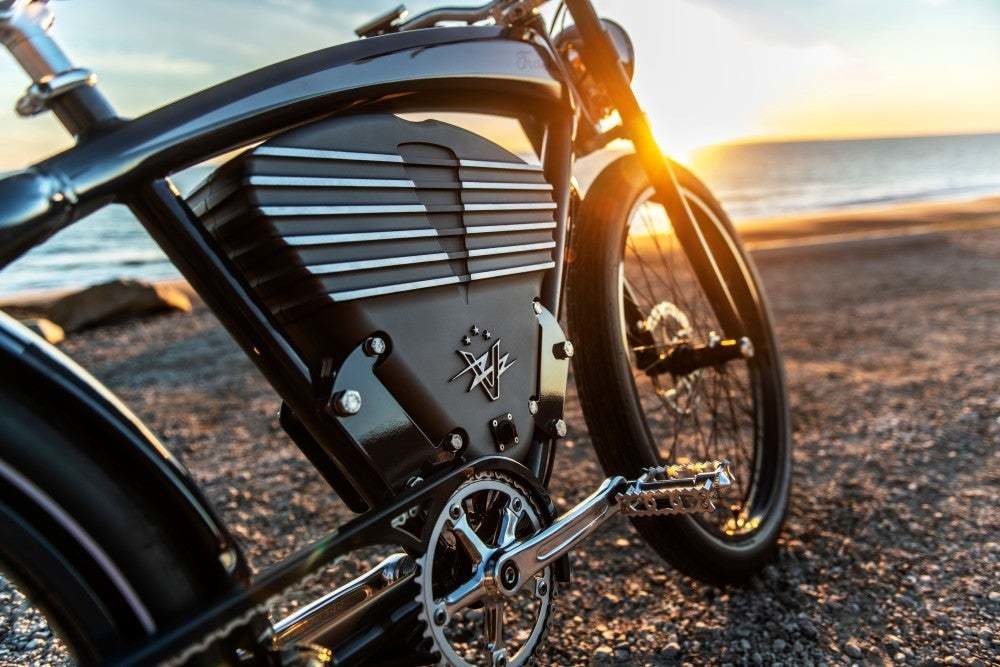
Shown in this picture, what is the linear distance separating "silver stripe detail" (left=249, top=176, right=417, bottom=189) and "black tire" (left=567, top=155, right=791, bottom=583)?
63cm

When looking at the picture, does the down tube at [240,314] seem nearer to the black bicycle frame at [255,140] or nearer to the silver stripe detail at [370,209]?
the black bicycle frame at [255,140]

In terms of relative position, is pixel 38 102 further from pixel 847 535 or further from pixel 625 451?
pixel 847 535

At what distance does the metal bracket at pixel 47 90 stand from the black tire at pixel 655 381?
110 centimetres

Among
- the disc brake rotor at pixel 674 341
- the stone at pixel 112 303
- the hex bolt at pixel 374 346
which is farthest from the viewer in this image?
the stone at pixel 112 303

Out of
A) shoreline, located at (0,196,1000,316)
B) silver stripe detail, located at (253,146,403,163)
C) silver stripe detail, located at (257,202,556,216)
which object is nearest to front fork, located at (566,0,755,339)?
silver stripe detail, located at (257,202,556,216)

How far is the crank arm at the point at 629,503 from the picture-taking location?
4.69 ft

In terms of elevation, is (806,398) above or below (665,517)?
below

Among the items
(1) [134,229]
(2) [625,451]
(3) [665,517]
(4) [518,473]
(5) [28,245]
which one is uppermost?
(1) [134,229]

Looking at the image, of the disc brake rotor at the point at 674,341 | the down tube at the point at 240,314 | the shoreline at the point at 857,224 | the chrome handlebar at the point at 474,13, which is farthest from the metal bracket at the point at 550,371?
the shoreline at the point at 857,224

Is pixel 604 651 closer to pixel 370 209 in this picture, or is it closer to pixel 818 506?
pixel 818 506

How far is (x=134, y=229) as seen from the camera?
108 feet

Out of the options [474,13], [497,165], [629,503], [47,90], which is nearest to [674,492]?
[629,503]

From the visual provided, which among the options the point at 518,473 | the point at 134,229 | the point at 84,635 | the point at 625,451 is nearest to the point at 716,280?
the point at 625,451

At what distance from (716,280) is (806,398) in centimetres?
170
